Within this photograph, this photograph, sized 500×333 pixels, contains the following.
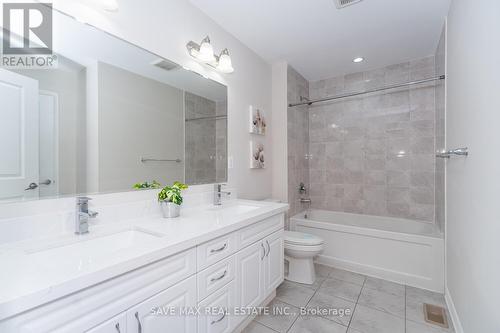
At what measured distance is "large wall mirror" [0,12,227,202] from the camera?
39.6 inches

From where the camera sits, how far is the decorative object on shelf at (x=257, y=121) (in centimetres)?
241

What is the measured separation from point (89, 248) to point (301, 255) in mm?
1777

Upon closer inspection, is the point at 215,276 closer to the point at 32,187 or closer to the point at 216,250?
the point at 216,250

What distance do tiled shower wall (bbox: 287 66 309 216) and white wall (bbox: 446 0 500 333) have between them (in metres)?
1.53

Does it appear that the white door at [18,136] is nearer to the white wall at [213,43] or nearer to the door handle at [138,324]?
the white wall at [213,43]

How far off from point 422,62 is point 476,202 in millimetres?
2260

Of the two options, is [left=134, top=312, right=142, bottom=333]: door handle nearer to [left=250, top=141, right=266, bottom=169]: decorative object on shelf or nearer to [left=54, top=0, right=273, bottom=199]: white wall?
[left=54, top=0, right=273, bottom=199]: white wall

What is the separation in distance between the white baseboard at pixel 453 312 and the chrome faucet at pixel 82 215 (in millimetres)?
2346

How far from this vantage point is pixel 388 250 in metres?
2.33

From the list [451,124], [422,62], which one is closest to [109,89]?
[451,124]

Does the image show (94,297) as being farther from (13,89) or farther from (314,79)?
(314,79)

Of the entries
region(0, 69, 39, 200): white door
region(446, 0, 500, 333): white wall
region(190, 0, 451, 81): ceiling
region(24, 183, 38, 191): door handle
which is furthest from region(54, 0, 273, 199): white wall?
region(446, 0, 500, 333): white wall

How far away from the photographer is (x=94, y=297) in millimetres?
741

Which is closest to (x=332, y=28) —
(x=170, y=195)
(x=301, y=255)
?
(x=170, y=195)
